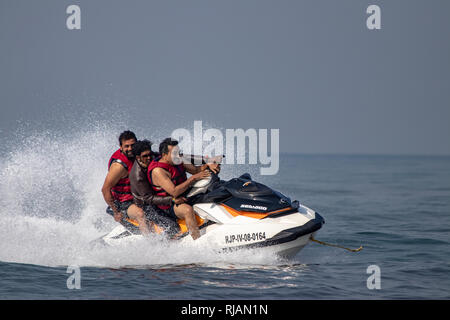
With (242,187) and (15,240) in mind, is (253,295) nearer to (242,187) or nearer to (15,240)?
(242,187)

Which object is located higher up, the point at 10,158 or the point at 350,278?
the point at 10,158

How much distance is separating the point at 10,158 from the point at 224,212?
5910mm

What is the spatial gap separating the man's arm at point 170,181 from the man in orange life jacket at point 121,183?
0.52 metres

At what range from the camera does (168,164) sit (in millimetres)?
6480

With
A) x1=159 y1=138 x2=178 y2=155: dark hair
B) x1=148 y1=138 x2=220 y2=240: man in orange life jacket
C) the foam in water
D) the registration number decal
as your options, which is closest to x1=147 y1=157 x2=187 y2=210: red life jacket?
x1=148 y1=138 x2=220 y2=240: man in orange life jacket

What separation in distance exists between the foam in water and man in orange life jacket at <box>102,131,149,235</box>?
0.47 metres

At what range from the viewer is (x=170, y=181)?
639 centimetres

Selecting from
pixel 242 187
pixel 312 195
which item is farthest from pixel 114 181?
pixel 312 195

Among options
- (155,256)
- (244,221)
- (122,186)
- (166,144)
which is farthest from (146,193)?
(244,221)

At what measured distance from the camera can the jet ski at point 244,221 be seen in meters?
6.31

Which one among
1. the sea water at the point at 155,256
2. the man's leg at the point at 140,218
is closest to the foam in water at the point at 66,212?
the sea water at the point at 155,256

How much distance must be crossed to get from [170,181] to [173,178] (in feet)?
0.45

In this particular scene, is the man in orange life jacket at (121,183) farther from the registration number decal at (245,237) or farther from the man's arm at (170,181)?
the registration number decal at (245,237)

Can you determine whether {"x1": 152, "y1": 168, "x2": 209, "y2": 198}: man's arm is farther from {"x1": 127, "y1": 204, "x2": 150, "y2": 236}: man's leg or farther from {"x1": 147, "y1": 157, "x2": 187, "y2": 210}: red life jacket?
{"x1": 127, "y1": 204, "x2": 150, "y2": 236}: man's leg
